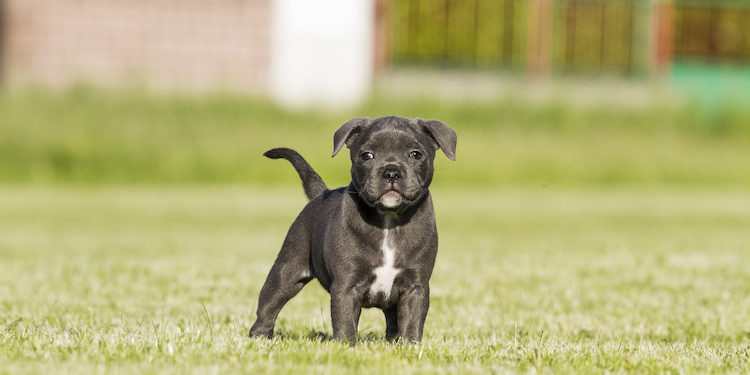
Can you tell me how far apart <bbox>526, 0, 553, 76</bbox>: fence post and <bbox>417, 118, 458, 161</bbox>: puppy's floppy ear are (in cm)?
2231

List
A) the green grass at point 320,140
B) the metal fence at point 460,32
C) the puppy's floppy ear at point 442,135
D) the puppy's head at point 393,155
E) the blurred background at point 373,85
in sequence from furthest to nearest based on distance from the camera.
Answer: the metal fence at point 460,32 < the blurred background at point 373,85 < the green grass at point 320,140 < the puppy's floppy ear at point 442,135 < the puppy's head at point 393,155

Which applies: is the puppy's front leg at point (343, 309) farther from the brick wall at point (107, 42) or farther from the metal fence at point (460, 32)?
the metal fence at point (460, 32)

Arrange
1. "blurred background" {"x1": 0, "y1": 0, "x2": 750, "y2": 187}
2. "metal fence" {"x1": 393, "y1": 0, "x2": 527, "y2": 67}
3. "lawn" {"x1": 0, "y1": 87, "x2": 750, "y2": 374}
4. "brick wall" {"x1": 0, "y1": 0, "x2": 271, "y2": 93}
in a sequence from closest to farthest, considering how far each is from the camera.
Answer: "lawn" {"x1": 0, "y1": 87, "x2": 750, "y2": 374}, "blurred background" {"x1": 0, "y1": 0, "x2": 750, "y2": 187}, "brick wall" {"x1": 0, "y1": 0, "x2": 271, "y2": 93}, "metal fence" {"x1": 393, "y1": 0, "x2": 527, "y2": 67}

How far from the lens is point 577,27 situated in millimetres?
26766

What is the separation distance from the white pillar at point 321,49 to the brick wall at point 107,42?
169 centimetres

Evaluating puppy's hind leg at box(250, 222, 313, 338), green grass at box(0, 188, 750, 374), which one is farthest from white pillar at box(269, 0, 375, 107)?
puppy's hind leg at box(250, 222, 313, 338)

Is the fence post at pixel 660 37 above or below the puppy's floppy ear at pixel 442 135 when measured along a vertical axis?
below

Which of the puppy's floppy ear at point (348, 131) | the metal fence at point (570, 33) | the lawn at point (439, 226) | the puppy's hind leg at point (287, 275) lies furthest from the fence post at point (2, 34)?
the puppy's floppy ear at point (348, 131)

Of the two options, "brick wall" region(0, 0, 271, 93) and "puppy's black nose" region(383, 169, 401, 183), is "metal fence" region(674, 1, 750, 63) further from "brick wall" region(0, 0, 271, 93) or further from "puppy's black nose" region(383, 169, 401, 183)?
"puppy's black nose" region(383, 169, 401, 183)

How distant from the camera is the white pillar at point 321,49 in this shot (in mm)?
26031

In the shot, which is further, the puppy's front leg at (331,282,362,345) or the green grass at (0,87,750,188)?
the green grass at (0,87,750,188)

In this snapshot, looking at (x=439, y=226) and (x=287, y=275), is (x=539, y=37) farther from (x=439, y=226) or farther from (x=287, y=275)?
(x=287, y=275)

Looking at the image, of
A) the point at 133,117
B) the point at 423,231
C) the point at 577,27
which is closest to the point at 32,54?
the point at 133,117

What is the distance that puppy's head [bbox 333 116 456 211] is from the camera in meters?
4.73
